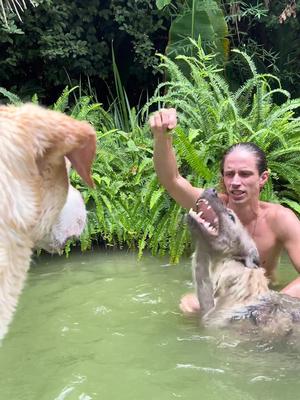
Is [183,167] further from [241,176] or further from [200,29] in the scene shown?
[200,29]

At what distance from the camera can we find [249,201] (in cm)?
518

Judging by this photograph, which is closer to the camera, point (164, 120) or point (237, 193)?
point (164, 120)

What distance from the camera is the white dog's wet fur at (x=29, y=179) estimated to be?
140cm

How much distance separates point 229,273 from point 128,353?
3.10ft

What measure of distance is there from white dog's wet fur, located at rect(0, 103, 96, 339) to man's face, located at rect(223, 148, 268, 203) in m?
3.54

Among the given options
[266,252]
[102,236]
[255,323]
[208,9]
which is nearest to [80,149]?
[255,323]

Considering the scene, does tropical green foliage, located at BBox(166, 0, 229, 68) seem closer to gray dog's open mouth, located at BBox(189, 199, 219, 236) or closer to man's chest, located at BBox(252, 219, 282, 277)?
man's chest, located at BBox(252, 219, 282, 277)

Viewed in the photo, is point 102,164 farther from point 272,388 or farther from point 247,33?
point 247,33

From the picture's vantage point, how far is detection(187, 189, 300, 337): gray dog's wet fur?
4.34 meters

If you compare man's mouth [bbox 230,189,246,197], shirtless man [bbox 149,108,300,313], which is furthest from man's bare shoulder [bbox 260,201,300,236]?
man's mouth [bbox 230,189,246,197]

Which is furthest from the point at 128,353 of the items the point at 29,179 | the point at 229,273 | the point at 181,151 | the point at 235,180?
the point at 181,151

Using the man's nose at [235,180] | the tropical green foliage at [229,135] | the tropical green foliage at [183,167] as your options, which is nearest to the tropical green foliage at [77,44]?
the tropical green foliage at [183,167]

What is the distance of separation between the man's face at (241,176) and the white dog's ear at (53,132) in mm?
3601

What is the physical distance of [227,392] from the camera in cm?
353
